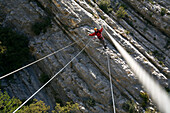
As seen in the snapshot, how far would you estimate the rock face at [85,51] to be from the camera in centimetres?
1337

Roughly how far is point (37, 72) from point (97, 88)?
8.36 m

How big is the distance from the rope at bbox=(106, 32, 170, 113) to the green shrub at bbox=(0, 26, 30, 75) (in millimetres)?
13394

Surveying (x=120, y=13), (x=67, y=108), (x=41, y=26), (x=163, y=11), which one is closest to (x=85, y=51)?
(x=67, y=108)

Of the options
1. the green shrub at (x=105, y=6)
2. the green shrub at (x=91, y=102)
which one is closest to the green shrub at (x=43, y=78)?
the green shrub at (x=91, y=102)

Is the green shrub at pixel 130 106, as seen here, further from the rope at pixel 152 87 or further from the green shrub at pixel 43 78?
the green shrub at pixel 43 78

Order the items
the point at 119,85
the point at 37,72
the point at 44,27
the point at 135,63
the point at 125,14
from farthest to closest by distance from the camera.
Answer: the point at 125,14
the point at 44,27
the point at 37,72
the point at 135,63
the point at 119,85

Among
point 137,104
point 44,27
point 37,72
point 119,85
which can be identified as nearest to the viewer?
point 137,104

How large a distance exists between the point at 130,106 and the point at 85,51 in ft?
26.9

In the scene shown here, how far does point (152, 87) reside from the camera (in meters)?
13.4

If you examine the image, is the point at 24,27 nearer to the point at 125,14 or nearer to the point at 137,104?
the point at 125,14

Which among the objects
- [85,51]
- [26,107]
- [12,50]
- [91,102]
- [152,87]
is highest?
[12,50]

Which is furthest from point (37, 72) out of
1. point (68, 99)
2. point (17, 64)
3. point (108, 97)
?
point (108, 97)

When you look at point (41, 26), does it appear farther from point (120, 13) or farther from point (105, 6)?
point (120, 13)

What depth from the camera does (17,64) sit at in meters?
14.8
